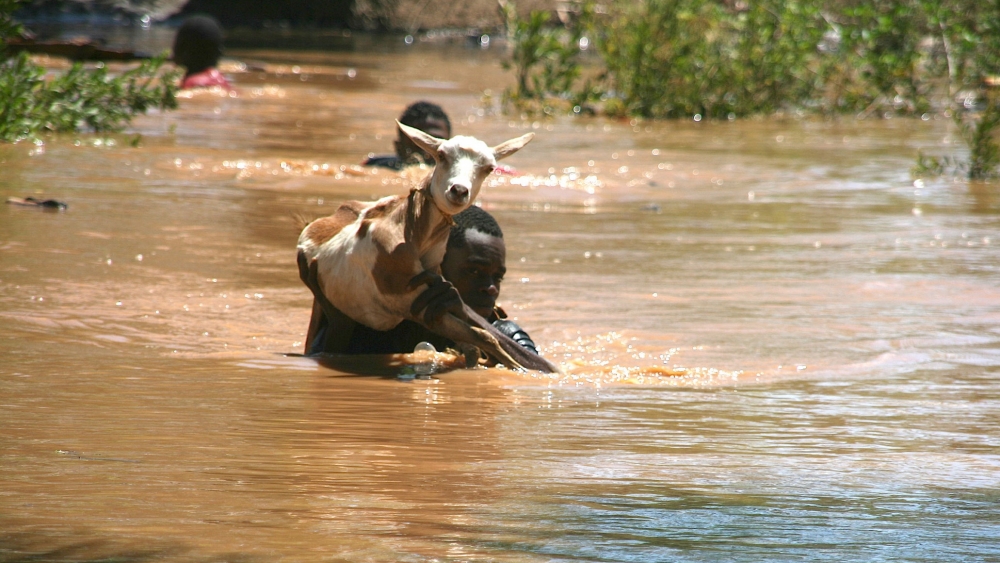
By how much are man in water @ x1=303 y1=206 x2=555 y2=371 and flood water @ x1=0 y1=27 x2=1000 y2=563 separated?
0.59ft

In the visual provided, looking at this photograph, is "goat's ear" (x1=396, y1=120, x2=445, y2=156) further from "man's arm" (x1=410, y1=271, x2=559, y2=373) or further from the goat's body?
"man's arm" (x1=410, y1=271, x2=559, y2=373)

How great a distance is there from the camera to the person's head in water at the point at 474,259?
16.9 feet

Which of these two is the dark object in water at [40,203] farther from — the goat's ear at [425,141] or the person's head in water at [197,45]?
the person's head in water at [197,45]

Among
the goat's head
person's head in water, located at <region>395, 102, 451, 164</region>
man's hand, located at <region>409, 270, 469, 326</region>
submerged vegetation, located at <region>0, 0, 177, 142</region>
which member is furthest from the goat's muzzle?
submerged vegetation, located at <region>0, 0, 177, 142</region>

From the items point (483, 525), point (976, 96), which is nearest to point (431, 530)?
point (483, 525)

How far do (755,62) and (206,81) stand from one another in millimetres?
7612

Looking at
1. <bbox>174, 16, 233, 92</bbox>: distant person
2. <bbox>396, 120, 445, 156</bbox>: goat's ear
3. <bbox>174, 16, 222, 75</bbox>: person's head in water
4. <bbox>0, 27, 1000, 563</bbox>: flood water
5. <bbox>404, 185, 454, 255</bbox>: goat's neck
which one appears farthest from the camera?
<bbox>174, 16, 222, 75</bbox>: person's head in water

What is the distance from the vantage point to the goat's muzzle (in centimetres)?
427

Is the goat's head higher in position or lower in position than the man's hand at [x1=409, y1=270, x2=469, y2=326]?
higher

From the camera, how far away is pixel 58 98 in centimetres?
1273

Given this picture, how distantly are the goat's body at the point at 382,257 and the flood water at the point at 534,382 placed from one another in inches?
10.4

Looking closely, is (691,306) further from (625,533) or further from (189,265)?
(625,533)

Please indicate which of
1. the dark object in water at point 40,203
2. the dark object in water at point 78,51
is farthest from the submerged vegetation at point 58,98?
the dark object in water at point 78,51

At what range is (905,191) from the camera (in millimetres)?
12000
